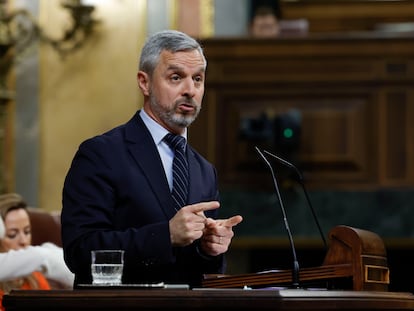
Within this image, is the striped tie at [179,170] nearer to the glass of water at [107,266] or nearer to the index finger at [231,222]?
the index finger at [231,222]

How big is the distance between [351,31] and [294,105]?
1480 mm

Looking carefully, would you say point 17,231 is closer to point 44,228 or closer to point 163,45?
point 44,228

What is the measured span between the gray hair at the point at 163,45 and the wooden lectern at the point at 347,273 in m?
0.67

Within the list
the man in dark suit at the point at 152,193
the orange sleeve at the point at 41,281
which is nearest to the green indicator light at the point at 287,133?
the orange sleeve at the point at 41,281

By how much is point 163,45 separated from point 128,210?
475mm

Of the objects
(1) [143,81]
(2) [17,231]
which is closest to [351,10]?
(2) [17,231]

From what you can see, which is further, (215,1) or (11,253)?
(215,1)

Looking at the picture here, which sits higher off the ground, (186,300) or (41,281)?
(186,300)

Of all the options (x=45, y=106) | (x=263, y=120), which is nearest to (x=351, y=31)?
(x=263, y=120)

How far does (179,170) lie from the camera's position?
Result: 10.7 feet

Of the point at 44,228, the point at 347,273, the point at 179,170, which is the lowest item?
the point at 44,228

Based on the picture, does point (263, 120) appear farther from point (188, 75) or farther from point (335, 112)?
point (188, 75)

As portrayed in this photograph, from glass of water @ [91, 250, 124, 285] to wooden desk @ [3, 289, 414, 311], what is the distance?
0.16 meters

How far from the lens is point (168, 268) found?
122 inches
